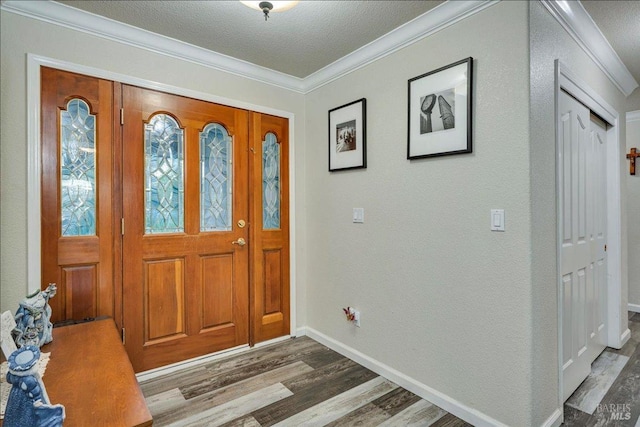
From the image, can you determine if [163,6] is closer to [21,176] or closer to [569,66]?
[21,176]

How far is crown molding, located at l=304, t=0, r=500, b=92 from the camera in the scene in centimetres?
188

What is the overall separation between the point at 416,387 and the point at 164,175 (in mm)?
2305

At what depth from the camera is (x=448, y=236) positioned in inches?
78.7

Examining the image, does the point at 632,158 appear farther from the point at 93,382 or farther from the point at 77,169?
the point at 77,169

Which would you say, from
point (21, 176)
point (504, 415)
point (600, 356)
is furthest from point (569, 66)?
point (21, 176)

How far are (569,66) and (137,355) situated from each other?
136 inches

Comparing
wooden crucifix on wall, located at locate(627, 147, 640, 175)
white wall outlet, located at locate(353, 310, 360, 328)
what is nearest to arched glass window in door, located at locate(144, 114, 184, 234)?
white wall outlet, located at locate(353, 310, 360, 328)

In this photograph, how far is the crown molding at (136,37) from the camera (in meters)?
1.95

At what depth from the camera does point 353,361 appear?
2635 mm

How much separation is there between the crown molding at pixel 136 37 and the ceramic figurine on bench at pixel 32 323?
1.66 metres

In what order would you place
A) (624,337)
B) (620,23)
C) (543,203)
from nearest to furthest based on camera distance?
(543,203) → (620,23) → (624,337)

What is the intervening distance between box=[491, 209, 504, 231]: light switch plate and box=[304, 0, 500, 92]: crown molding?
1112 millimetres

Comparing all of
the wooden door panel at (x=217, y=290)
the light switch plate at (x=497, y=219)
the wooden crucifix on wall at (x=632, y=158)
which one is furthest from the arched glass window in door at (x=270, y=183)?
the wooden crucifix on wall at (x=632, y=158)

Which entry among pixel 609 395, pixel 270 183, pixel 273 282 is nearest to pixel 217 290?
pixel 273 282
